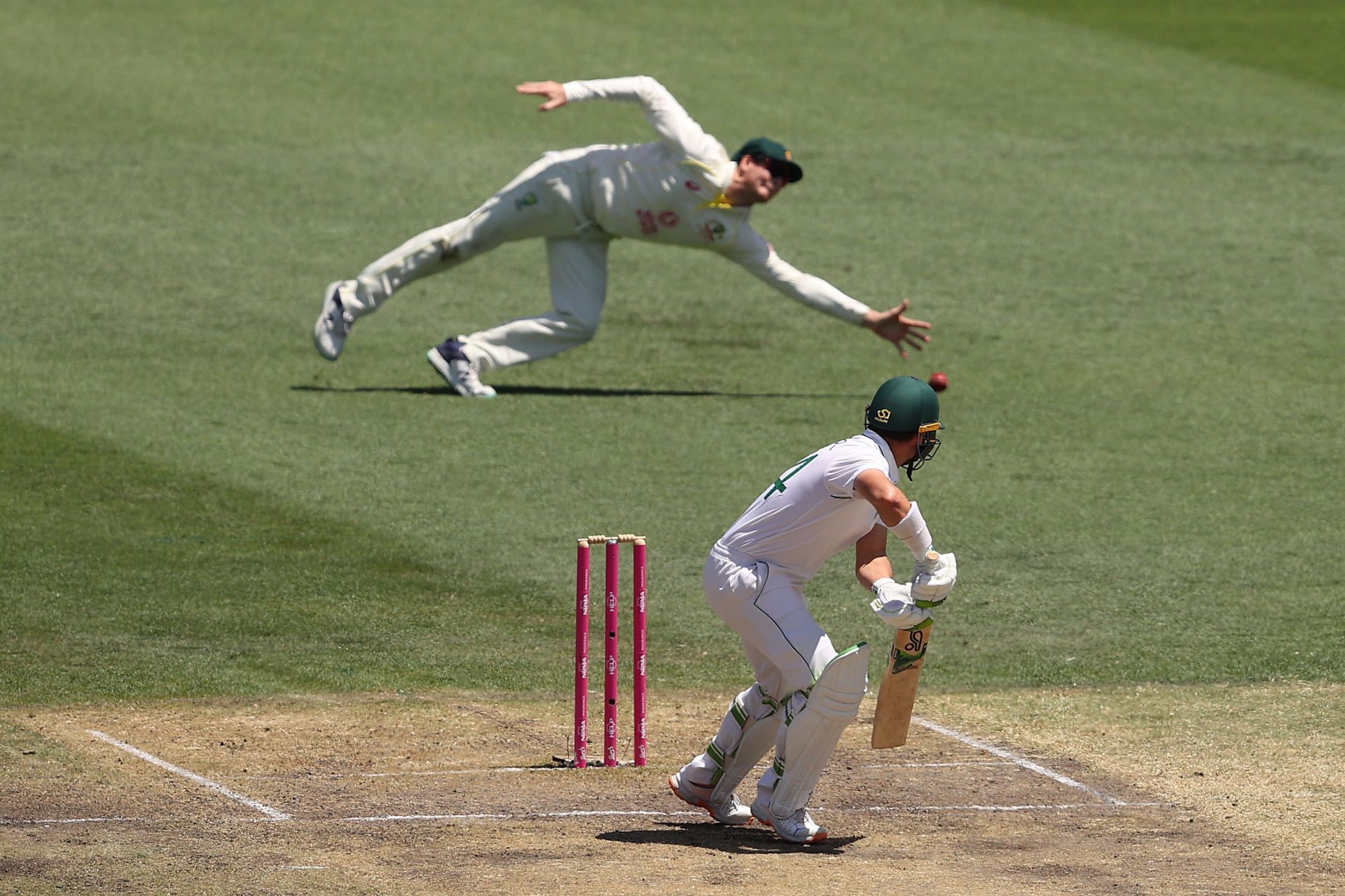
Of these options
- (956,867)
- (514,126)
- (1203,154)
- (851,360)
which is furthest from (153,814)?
(1203,154)

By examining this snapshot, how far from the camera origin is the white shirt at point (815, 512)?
24.1 feet

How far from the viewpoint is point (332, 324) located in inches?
587

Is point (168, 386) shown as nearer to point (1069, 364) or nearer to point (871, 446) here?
point (1069, 364)

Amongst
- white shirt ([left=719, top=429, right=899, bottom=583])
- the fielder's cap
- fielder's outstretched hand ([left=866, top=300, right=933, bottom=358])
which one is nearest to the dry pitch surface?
white shirt ([left=719, top=429, right=899, bottom=583])

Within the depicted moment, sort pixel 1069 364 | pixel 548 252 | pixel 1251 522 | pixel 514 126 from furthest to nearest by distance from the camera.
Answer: pixel 514 126 < pixel 1069 364 < pixel 548 252 < pixel 1251 522

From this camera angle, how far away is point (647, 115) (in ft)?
46.4

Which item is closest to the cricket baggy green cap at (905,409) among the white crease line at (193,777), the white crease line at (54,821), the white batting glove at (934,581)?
the white batting glove at (934,581)

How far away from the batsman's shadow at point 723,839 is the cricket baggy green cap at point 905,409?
4.97 feet

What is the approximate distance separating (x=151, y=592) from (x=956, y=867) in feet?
18.0

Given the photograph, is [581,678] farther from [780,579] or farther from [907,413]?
[907,413]

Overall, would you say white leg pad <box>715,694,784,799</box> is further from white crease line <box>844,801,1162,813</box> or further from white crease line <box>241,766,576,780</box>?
white crease line <box>241,766,576,780</box>

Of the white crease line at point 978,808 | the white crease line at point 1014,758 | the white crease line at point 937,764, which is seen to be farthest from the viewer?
the white crease line at point 937,764

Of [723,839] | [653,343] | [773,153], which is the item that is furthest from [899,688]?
[653,343]

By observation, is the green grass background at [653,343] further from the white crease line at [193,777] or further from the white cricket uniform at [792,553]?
the white cricket uniform at [792,553]
